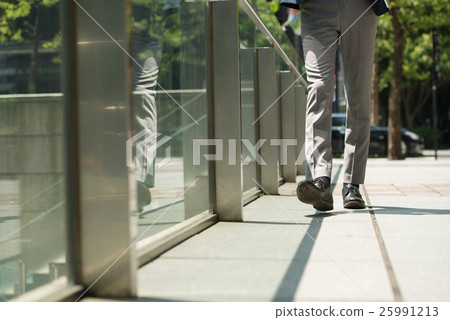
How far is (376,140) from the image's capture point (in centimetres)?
1797

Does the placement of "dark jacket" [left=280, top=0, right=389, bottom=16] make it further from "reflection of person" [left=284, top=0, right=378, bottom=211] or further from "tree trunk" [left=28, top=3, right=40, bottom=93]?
"tree trunk" [left=28, top=3, right=40, bottom=93]

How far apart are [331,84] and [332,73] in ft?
0.23

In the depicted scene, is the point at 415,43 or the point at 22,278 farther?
the point at 415,43

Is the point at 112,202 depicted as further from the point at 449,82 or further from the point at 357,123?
the point at 449,82

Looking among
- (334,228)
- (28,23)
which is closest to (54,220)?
(28,23)

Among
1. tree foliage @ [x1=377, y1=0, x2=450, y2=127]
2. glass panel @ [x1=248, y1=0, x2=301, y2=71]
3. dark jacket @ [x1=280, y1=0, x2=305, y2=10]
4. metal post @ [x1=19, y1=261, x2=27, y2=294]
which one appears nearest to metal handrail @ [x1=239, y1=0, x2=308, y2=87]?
Answer: glass panel @ [x1=248, y1=0, x2=301, y2=71]

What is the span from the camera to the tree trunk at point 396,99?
608 inches

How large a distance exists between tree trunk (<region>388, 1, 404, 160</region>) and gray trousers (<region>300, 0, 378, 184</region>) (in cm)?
1188

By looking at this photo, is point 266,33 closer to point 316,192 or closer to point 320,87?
point 320,87

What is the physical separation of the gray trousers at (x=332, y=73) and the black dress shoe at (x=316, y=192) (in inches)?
2.9

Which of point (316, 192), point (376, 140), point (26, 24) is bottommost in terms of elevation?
point (376, 140)

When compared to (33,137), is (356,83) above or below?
above

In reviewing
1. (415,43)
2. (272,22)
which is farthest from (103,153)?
(415,43)

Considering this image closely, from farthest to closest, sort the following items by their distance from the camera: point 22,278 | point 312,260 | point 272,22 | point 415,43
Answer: point 415,43, point 272,22, point 312,260, point 22,278
